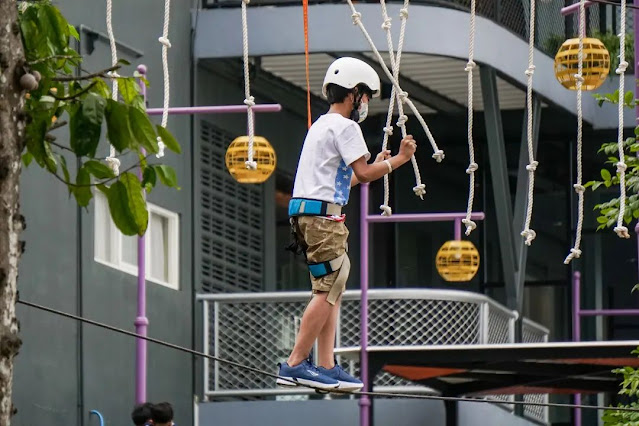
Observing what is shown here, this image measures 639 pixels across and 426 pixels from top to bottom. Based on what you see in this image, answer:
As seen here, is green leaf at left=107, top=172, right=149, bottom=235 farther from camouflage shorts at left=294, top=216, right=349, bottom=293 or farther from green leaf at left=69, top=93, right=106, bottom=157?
camouflage shorts at left=294, top=216, right=349, bottom=293

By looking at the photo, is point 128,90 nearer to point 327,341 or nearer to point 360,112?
point 360,112

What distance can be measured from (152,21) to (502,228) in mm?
5001

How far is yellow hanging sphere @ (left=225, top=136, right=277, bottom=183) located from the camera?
21375 millimetres

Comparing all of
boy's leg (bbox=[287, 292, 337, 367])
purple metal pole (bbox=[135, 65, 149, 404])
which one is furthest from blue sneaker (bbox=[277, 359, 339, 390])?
purple metal pole (bbox=[135, 65, 149, 404])

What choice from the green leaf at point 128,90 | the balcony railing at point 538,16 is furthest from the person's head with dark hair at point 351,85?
the balcony railing at point 538,16

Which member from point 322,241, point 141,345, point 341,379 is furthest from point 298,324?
point 322,241

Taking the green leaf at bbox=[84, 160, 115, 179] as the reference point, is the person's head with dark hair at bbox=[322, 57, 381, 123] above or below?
above

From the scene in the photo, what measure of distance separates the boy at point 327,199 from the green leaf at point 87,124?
319 cm

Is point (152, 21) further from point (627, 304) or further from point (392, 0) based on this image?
point (627, 304)

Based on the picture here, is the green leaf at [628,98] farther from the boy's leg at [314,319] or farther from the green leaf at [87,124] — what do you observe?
the green leaf at [87,124]

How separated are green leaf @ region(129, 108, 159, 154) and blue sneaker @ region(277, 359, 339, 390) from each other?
3518 mm

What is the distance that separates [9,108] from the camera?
8.34 meters

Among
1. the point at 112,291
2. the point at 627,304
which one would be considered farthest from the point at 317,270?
the point at 627,304

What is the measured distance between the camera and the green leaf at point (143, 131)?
879 cm
